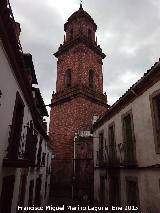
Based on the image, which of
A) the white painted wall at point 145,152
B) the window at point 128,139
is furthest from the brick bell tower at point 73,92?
the white painted wall at point 145,152

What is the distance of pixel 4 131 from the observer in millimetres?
6117

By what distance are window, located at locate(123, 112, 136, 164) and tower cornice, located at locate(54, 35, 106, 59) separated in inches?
710

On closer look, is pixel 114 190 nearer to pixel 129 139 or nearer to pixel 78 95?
pixel 129 139

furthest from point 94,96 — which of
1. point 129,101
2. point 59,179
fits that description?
point 129,101

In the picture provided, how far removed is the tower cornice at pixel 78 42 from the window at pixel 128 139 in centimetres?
1803

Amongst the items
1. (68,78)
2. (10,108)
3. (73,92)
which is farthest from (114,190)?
(68,78)

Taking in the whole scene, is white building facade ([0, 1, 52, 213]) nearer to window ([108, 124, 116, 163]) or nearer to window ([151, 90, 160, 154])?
window ([151, 90, 160, 154])

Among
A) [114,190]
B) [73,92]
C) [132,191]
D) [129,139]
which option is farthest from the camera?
[73,92]

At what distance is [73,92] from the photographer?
79.5ft

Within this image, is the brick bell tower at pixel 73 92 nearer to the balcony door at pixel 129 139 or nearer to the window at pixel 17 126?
the balcony door at pixel 129 139

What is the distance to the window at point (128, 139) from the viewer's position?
972cm

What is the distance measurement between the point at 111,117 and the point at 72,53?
52.4ft

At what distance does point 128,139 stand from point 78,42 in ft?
62.4

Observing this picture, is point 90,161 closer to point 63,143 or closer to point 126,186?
point 63,143
